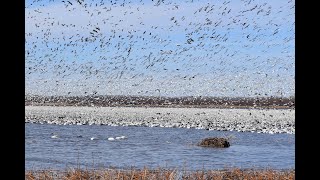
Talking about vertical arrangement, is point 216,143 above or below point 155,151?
above

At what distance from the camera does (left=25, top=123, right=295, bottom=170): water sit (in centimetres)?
1670

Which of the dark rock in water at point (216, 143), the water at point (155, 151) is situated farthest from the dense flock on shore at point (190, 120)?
the dark rock in water at point (216, 143)

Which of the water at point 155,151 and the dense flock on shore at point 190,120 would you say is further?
the dense flock on shore at point 190,120

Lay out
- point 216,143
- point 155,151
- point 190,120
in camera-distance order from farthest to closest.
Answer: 1. point 190,120
2. point 216,143
3. point 155,151

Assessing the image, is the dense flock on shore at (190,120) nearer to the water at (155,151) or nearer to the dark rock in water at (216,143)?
the water at (155,151)

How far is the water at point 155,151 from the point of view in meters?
16.7

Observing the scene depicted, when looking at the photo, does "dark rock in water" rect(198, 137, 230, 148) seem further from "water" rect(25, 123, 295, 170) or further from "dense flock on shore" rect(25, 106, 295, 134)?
"dense flock on shore" rect(25, 106, 295, 134)

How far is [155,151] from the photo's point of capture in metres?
20.8

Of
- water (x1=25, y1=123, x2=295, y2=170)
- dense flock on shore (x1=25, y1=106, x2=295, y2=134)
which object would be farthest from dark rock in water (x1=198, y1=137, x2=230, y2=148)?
dense flock on shore (x1=25, y1=106, x2=295, y2=134)

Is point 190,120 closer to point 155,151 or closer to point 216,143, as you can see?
point 216,143

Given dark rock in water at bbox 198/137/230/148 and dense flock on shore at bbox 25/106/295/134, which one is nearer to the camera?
dark rock in water at bbox 198/137/230/148

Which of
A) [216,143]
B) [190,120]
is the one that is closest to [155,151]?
[216,143]

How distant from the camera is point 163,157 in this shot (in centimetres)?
1883
